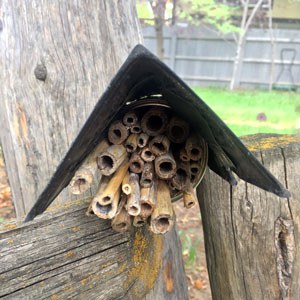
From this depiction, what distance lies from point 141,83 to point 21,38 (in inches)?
32.5

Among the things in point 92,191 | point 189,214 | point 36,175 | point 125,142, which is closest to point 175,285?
point 92,191

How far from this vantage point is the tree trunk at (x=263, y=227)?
1.44 metres

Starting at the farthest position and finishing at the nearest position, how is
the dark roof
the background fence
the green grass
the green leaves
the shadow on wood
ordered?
1. the background fence
2. the green leaves
3. the green grass
4. the shadow on wood
5. the dark roof

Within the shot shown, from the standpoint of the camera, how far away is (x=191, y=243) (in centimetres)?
411

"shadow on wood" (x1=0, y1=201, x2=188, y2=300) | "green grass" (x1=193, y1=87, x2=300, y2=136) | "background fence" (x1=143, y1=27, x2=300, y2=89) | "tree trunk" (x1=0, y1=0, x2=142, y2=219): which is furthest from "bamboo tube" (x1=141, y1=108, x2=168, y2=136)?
"background fence" (x1=143, y1=27, x2=300, y2=89)

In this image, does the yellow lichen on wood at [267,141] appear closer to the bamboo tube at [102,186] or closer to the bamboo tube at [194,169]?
the bamboo tube at [194,169]

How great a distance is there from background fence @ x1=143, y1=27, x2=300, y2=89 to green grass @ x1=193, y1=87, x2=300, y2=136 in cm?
110

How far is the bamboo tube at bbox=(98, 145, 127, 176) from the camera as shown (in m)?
0.96

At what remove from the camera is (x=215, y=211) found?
1499 mm

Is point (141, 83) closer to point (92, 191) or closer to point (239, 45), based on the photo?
point (92, 191)

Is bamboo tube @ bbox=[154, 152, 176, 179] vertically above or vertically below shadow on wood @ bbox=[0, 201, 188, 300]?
above

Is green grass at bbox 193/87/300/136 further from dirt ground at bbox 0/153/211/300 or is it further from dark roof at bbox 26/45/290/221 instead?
dark roof at bbox 26/45/290/221

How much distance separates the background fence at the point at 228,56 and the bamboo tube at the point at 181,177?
46.0 feet

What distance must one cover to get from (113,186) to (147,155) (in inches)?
4.5
